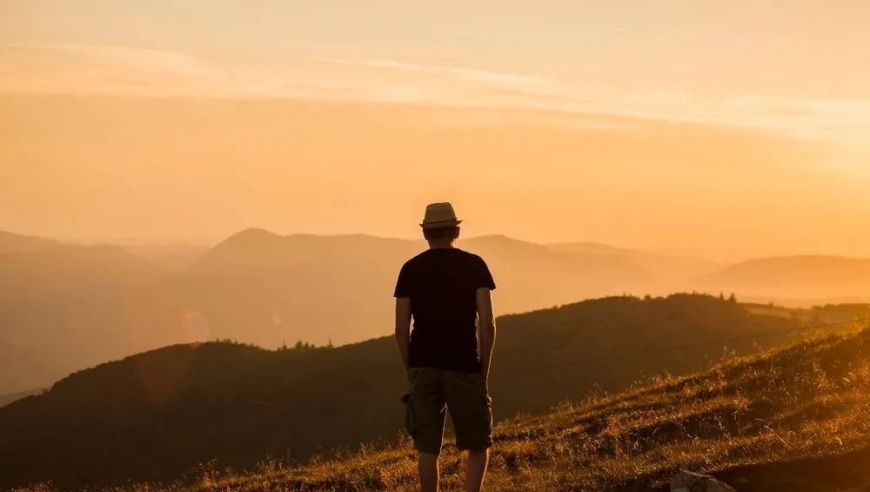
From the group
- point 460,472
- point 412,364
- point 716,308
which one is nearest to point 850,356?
point 460,472

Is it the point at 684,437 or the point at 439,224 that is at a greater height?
the point at 439,224

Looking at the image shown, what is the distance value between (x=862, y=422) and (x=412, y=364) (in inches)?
213

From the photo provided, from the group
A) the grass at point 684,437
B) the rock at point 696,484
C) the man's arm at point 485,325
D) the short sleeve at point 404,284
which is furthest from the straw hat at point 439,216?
the grass at point 684,437

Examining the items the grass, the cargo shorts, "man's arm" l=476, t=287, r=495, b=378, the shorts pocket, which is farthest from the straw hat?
the grass

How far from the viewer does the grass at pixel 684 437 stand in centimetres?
930

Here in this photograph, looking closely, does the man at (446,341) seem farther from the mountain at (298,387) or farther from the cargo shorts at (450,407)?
the mountain at (298,387)

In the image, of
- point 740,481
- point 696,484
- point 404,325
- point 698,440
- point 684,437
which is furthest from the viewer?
point 684,437

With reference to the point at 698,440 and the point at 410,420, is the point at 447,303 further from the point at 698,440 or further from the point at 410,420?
the point at 698,440

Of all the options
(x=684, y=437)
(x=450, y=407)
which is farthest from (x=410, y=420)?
(x=684, y=437)

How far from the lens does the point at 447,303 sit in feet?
25.5

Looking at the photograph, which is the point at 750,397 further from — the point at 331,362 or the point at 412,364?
the point at 331,362

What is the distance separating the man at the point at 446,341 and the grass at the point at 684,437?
7.18 feet

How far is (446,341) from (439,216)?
1047 mm

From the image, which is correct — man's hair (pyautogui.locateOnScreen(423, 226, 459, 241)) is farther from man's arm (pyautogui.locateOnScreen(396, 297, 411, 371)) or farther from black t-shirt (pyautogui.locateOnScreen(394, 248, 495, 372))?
man's arm (pyautogui.locateOnScreen(396, 297, 411, 371))
